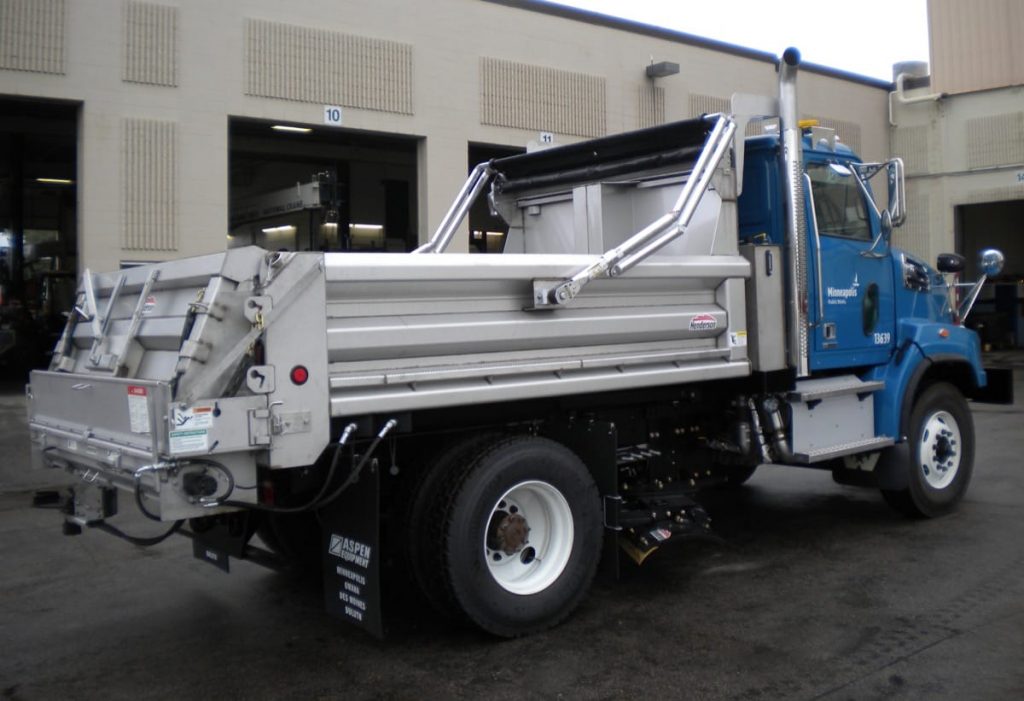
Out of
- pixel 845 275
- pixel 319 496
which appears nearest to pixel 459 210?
pixel 845 275

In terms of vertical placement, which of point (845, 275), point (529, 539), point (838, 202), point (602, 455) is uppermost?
point (838, 202)

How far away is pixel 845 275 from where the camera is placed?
7.01 metres

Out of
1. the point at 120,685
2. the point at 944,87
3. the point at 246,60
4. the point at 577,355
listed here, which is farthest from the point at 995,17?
the point at 120,685

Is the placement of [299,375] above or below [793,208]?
below

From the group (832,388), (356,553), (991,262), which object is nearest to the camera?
(356,553)

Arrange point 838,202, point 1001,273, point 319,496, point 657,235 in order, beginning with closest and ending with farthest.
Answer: point 319,496, point 657,235, point 838,202, point 1001,273

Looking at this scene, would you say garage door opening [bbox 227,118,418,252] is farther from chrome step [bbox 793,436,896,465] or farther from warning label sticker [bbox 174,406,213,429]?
warning label sticker [bbox 174,406,213,429]

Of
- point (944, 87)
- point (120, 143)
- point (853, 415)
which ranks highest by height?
point (944, 87)

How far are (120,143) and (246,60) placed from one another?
2319 mm

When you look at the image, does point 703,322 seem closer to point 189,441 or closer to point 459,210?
point 459,210

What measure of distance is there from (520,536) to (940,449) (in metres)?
4.20

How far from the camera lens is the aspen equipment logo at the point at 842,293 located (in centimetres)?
688

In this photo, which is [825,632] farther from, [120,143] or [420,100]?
[420,100]

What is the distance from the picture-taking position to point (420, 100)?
16688 mm
